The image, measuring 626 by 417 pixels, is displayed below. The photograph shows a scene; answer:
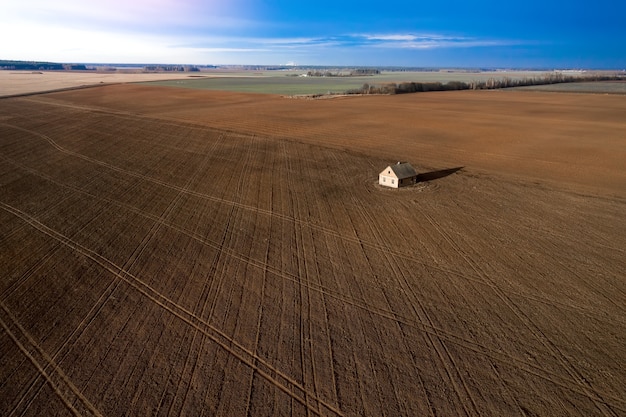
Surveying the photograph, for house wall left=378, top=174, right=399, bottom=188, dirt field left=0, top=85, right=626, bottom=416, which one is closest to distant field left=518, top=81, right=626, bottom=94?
dirt field left=0, top=85, right=626, bottom=416

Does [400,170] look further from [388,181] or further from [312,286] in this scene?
[312,286]

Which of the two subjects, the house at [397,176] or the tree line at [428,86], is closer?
the house at [397,176]

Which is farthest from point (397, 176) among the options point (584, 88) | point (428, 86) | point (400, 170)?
point (584, 88)

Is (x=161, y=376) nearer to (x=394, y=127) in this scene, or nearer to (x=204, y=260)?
(x=204, y=260)

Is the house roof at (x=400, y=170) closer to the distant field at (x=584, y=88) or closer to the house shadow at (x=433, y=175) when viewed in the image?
the house shadow at (x=433, y=175)

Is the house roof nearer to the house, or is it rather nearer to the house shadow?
the house

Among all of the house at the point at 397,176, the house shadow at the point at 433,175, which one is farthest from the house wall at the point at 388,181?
the house shadow at the point at 433,175

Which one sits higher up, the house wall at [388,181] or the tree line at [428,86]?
the tree line at [428,86]
